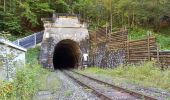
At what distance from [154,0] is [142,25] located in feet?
19.0

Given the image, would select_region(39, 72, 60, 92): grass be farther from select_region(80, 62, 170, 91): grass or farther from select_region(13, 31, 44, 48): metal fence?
select_region(13, 31, 44, 48): metal fence

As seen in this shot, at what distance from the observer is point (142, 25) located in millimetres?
48719

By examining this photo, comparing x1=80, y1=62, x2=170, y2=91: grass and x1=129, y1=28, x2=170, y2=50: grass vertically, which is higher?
x1=129, y1=28, x2=170, y2=50: grass

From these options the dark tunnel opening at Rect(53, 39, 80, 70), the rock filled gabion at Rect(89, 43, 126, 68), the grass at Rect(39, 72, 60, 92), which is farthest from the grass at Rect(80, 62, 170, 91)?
the dark tunnel opening at Rect(53, 39, 80, 70)

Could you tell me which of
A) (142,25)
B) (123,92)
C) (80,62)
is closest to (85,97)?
(123,92)

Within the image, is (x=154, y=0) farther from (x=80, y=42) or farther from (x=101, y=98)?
(x=101, y=98)

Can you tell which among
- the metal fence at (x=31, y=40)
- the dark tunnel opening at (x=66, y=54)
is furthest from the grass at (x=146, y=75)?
the dark tunnel opening at (x=66, y=54)

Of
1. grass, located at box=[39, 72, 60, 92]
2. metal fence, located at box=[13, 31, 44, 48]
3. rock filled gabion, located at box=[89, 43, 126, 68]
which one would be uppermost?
metal fence, located at box=[13, 31, 44, 48]

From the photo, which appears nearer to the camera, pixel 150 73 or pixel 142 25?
pixel 150 73

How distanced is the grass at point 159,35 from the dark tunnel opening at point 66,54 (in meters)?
5.43

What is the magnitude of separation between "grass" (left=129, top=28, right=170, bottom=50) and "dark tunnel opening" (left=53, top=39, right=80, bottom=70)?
5.43 metres

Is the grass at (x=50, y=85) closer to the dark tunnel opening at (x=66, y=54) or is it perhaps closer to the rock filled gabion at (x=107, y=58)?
the rock filled gabion at (x=107, y=58)

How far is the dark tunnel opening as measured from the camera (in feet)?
116

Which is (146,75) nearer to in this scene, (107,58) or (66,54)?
(107,58)
